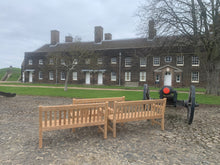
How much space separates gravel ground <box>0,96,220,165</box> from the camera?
316cm

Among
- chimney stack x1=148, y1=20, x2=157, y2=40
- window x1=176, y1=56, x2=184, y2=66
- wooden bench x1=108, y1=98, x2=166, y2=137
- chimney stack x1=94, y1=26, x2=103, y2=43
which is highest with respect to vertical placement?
chimney stack x1=94, y1=26, x2=103, y2=43

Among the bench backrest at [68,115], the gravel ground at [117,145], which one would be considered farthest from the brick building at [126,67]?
the bench backrest at [68,115]

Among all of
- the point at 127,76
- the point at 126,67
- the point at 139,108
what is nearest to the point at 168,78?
the point at 127,76

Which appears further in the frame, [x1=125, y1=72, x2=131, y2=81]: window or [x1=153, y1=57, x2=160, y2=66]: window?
[x1=125, y1=72, x2=131, y2=81]: window

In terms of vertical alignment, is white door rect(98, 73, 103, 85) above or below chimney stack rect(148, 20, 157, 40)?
below

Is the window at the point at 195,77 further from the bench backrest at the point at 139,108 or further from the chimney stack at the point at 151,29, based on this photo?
the bench backrest at the point at 139,108

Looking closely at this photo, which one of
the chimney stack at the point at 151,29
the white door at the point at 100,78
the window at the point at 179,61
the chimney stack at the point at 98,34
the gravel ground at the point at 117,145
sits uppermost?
the chimney stack at the point at 98,34

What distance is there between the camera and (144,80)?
28.0m

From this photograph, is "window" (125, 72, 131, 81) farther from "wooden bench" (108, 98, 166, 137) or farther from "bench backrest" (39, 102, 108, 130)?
"bench backrest" (39, 102, 108, 130)

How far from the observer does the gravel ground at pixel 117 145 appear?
3160 mm

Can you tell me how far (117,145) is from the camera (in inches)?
151

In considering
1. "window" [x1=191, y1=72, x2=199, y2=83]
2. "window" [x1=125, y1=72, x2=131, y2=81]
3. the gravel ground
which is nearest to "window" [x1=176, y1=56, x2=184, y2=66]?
"window" [x1=191, y1=72, x2=199, y2=83]

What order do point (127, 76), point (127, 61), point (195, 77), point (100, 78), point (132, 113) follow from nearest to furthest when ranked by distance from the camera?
point (132, 113), point (195, 77), point (127, 76), point (127, 61), point (100, 78)

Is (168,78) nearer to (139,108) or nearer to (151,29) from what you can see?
(151,29)
